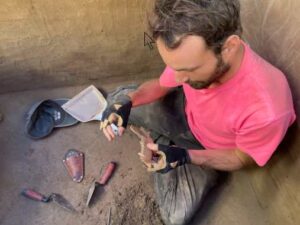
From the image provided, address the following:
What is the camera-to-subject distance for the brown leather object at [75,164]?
1913mm

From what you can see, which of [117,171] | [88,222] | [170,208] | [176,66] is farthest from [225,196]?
[176,66]

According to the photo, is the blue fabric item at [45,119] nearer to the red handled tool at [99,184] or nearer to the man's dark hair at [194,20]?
the red handled tool at [99,184]

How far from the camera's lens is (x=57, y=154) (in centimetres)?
200

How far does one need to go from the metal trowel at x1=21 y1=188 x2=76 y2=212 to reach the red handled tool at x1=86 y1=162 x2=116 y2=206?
3.8 inches

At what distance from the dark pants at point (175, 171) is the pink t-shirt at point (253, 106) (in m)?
0.39

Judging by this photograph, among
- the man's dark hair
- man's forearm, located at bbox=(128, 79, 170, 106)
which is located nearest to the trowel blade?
man's forearm, located at bbox=(128, 79, 170, 106)

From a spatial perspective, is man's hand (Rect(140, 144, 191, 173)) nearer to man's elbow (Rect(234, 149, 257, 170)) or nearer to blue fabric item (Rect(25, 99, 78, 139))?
man's elbow (Rect(234, 149, 257, 170))

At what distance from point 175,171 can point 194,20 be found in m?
0.91

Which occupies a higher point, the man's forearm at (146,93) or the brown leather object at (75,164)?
the man's forearm at (146,93)

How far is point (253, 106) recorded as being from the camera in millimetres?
1260

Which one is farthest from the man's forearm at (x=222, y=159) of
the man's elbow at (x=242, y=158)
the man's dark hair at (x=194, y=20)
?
the man's dark hair at (x=194, y=20)

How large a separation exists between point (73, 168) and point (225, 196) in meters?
0.78

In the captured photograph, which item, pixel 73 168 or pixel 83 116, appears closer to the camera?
pixel 73 168

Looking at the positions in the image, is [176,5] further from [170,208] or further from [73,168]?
[73,168]
